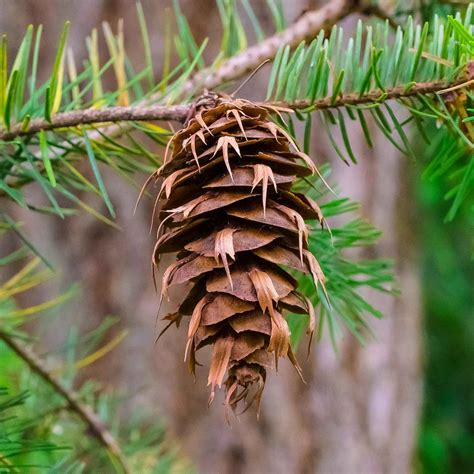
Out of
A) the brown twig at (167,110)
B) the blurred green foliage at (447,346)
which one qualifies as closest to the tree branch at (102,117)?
the brown twig at (167,110)

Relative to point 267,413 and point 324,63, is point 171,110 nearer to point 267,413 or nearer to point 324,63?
point 324,63

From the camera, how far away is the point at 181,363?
1021mm

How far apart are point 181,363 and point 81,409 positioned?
52cm

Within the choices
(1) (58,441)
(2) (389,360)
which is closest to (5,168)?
(1) (58,441)

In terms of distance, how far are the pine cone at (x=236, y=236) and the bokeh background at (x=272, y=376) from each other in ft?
2.12

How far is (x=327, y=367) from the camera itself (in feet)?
3.73

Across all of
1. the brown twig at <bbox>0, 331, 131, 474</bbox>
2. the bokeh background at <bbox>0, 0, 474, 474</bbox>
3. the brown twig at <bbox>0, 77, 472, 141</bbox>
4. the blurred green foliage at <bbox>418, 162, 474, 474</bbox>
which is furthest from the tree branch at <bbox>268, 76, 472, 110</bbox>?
the blurred green foliage at <bbox>418, 162, 474, 474</bbox>

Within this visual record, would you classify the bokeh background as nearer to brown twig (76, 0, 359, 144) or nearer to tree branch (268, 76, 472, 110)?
brown twig (76, 0, 359, 144)

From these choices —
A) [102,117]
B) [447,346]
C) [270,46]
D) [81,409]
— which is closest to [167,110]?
[102,117]

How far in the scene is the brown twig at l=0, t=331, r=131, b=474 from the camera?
1.53 ft

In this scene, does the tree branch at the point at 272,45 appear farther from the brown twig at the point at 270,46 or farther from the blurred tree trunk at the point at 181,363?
the blurred tree trunk at the point at 181,363

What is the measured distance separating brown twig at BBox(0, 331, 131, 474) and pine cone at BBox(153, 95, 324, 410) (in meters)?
0.22

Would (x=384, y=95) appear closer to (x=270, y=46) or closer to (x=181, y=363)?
(x=270, y=46)

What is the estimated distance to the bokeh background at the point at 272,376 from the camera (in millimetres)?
1024
